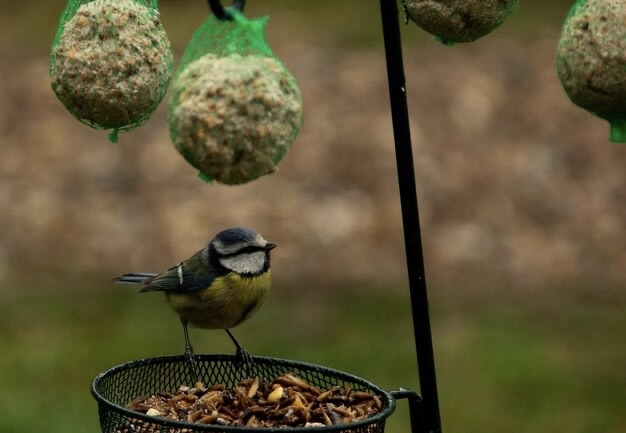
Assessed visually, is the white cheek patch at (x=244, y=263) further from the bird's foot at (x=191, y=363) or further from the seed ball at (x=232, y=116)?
the seed ball at (x=232, y=116)

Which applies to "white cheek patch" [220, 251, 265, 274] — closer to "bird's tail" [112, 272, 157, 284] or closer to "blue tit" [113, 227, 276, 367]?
"blue tit" [113, 227, 276, 367]

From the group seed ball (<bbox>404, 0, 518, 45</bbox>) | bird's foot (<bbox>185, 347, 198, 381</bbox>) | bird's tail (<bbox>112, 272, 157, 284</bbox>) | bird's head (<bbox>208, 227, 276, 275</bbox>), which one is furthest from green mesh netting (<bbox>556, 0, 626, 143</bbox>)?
bird's tail (<bbox>112, 272, 157, 284</bbox>)

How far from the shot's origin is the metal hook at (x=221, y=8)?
2787 mm

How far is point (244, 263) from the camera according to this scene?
4.01 meters

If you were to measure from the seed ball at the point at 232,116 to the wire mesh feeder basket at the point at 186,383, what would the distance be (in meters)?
0.68

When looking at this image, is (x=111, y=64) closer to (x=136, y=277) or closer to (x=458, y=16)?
(x=458, y=16)

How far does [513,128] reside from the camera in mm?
9719

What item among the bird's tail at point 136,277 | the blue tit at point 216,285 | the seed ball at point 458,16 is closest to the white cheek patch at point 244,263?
the blue tit at point 216,285

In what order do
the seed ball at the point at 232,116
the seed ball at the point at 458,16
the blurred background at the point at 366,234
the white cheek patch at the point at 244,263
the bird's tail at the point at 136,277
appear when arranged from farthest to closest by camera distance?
the blurred background at the point at 366,234 < the bird's tail at the point at 136,277 < the white cheek patch at the point at 244,263 < the seed ball at the point at 458,16 < the seed ball at the point at 232,116

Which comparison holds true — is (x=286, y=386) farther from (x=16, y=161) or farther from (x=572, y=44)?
(x=16, y=161)

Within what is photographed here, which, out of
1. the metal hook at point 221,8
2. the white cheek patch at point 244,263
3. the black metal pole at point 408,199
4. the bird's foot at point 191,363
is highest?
the metal hook at point 221,8

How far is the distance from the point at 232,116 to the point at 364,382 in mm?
1090

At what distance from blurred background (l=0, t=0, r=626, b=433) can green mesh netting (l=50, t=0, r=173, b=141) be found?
3474 millimetres

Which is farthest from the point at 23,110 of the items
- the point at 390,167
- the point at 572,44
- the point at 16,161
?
the point at 572,44
